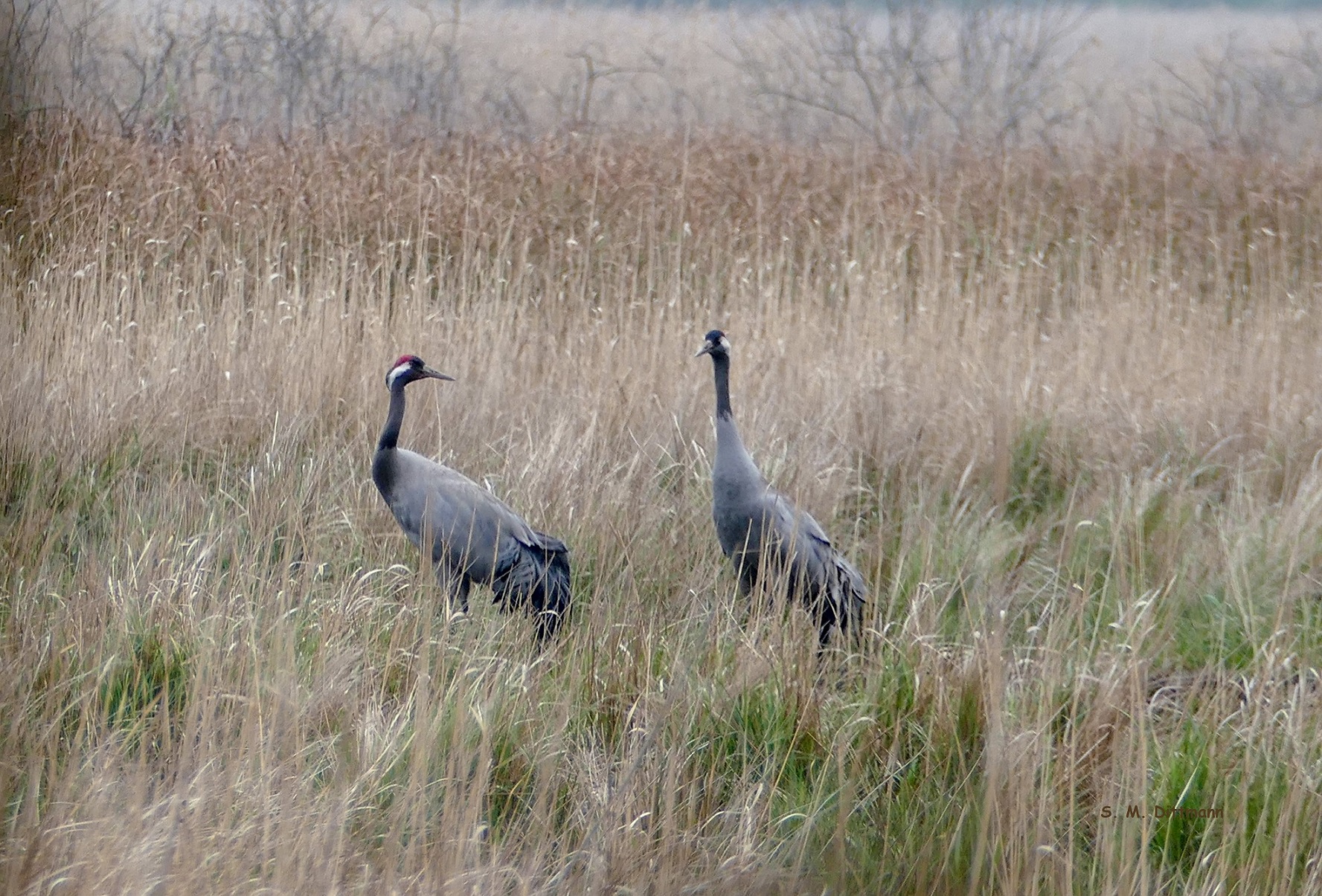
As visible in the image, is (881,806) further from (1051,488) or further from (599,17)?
(599,17)

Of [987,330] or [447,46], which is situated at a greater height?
[447,46]

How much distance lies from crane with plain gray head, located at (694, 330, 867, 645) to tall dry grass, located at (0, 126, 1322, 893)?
0.14 metres

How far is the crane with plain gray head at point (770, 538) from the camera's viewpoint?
142 inches

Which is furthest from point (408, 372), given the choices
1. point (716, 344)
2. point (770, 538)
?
point (770, 538)

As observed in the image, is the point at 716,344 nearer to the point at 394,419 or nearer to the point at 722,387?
the point at 722,387

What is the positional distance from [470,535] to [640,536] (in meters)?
0.60

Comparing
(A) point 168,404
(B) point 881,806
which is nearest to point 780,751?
(B) point 881,806

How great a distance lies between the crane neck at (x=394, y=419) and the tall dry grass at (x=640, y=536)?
0.31 m

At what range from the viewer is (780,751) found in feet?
9.38

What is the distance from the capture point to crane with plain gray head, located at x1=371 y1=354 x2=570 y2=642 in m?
3.59

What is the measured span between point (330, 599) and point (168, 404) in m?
1.67

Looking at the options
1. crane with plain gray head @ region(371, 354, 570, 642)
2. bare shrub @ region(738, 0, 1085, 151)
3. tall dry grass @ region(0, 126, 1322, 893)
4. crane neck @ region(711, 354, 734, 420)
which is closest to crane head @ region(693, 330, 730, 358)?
crane neck @ region(711, 354, 734, 420)

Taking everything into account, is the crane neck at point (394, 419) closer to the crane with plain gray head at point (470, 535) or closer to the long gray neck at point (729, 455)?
the crane with plain gray head at point (470, 535)

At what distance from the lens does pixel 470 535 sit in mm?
3680
